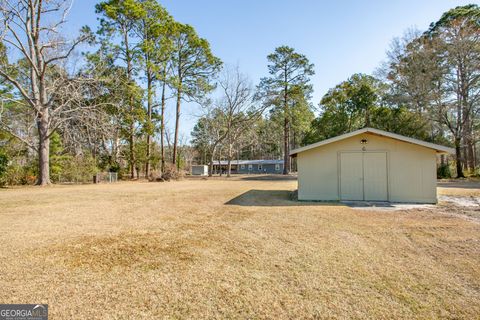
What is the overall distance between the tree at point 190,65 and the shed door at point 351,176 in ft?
58.8

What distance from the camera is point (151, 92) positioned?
21.2 m

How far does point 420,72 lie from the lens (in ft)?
67.5

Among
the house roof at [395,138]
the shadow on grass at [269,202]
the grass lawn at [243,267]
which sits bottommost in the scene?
the grass lawn at [243,267]

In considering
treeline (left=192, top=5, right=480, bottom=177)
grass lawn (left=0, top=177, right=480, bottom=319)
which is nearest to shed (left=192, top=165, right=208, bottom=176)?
treeline (left=192, top=5, right=480, bottom=177)

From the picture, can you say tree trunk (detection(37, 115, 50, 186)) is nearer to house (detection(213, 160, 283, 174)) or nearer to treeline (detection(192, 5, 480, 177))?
treeline (detection(192, 5, 480, 177))

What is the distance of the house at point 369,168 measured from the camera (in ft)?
28.1

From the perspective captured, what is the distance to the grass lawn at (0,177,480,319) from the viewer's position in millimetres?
2459

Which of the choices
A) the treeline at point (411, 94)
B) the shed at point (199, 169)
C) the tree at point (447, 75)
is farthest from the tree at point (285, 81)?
the shed at point (199, 169)

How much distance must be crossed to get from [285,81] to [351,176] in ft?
70.7

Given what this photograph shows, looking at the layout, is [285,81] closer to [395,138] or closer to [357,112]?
[357,112]

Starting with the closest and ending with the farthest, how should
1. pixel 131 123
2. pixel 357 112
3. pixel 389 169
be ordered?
pixel 389 169, pixel 131 123, pixel 357 112

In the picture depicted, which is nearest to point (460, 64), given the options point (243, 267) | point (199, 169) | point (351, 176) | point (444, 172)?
point (444, 172)

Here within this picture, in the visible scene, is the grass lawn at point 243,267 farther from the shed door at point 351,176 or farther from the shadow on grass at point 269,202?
the shed door at point 351,176

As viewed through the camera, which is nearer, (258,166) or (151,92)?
(151,92)
